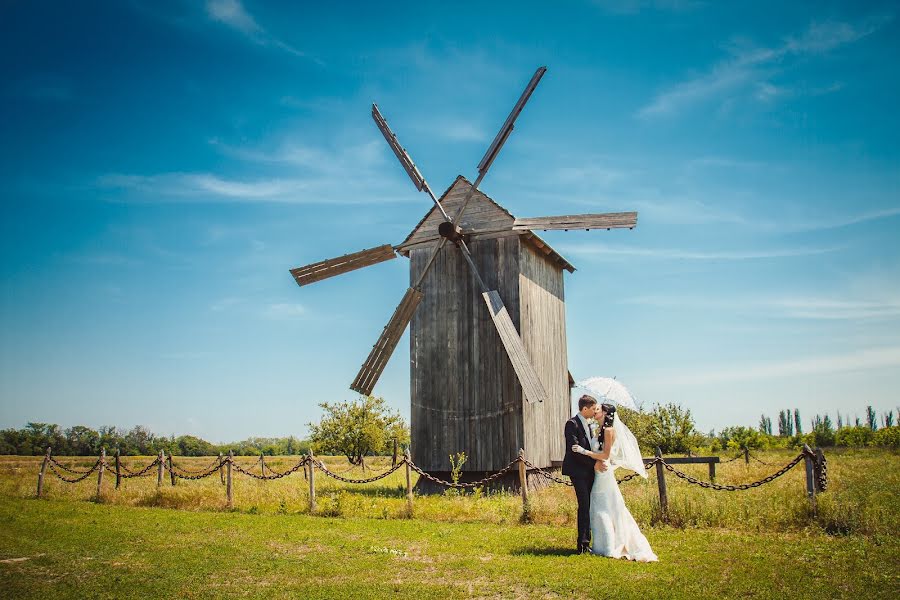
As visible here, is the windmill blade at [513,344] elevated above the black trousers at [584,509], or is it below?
above

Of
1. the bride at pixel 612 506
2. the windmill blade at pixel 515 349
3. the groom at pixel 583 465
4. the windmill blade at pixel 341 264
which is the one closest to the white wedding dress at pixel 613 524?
the bride at pixel 612 506

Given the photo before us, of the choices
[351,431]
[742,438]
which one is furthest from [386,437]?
[742,438]

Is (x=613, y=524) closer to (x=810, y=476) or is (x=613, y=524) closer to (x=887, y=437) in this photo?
(x=810, y=476)

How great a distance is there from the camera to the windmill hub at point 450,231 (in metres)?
16.9

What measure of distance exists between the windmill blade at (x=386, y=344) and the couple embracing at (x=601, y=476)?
8.74 meters

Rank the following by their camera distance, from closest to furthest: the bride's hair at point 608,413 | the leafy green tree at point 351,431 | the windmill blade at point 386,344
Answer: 1. the bride's hair at point 608,413
2. the windmill blade at point 386,344
3. the leafy green tree at point 351,431

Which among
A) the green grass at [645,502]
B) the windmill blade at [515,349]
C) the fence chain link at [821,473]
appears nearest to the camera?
the green grass at [645,502]

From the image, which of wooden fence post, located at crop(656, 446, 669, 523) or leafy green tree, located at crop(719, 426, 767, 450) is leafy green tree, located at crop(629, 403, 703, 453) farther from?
wooden fence post, located at crop(656, 446, 669, 523)

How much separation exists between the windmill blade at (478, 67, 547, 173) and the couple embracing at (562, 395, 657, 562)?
9454mm

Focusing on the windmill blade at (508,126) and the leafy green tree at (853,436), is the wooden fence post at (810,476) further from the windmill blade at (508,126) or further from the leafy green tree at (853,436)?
the leafy green tree at (853,436)

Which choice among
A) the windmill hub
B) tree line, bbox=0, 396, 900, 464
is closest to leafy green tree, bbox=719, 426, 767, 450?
tree line, bbox=0, 396, 900, 464

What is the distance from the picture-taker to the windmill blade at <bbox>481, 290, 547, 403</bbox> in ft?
48.2

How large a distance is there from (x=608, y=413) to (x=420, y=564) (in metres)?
3.34

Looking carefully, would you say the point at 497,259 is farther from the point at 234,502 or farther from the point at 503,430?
the point at 234,502
